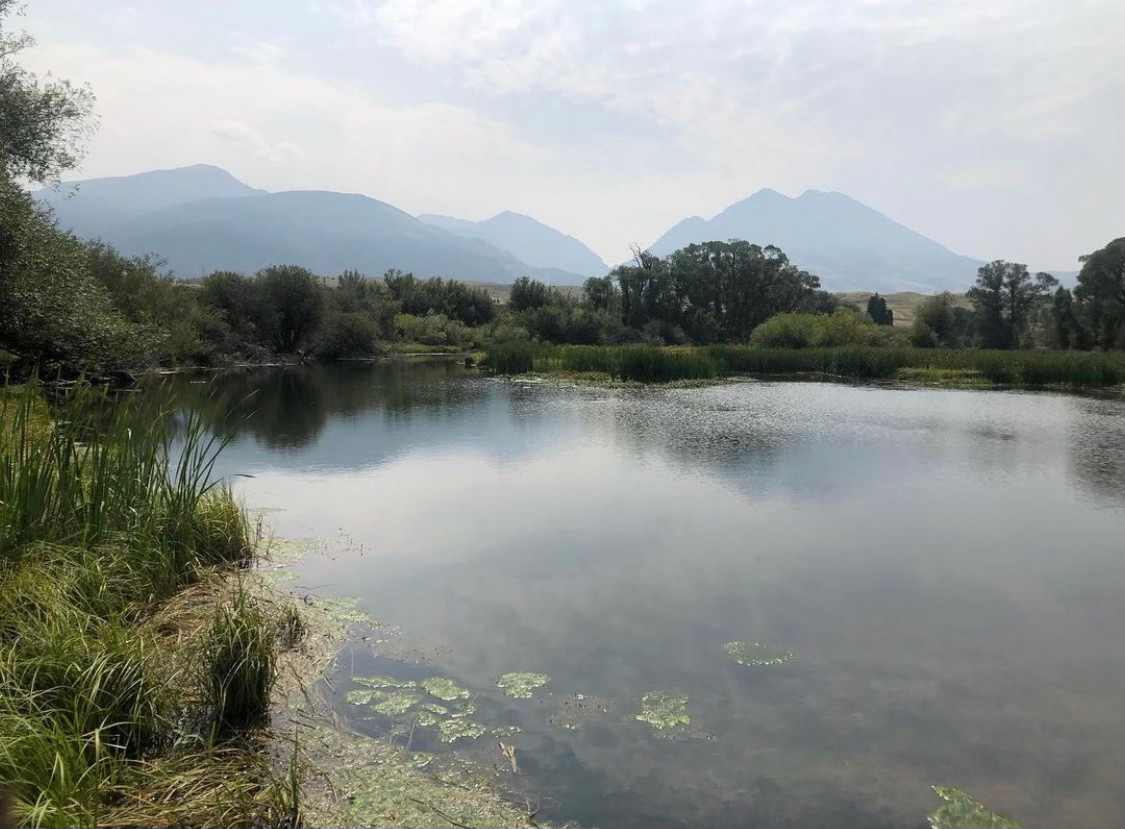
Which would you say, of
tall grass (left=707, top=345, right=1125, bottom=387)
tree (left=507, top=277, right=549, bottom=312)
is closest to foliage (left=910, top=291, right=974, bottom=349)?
tall grass (left=707, top=345, right=1125, bottom=387)

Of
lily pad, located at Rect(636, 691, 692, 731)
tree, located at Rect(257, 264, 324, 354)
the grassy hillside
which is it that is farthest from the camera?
the grassy hillside

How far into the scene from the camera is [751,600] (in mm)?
7742

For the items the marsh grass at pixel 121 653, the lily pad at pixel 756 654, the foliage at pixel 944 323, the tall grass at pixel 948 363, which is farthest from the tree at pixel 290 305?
the lily pad at pixel 756 654

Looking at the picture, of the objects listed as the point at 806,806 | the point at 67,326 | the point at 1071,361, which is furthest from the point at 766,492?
the point at 1071,361

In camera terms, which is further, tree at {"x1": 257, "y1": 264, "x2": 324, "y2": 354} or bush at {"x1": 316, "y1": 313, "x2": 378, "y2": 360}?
bush at {"x1": 316, "y1": 313, "x2": 378, "y2": 360}

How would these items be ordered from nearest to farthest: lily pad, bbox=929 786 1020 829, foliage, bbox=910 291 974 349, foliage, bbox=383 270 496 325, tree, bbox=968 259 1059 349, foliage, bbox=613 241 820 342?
lily pad, bbox=929 786 1020 829 → tree, bbox=968 259 1059 349 → foliage, bbox=910 291 974 349 → foliage, bbox=613 241 820 342 → foliage, bbox=383 270 496 325

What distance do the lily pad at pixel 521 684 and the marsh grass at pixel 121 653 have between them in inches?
68.4

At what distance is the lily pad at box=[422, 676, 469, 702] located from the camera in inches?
221

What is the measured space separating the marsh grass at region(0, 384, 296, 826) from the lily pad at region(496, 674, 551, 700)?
5.70 feet

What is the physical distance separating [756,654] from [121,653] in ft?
15.8

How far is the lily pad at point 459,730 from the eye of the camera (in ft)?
16.5

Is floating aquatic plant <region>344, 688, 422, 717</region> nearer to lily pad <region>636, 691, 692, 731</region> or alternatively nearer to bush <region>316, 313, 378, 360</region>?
lily pad <region>636, 691, 692, 731</region>


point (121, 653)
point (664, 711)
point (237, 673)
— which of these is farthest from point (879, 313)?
point (121, 653)

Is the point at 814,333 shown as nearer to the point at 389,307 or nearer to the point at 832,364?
the point at 832,364
